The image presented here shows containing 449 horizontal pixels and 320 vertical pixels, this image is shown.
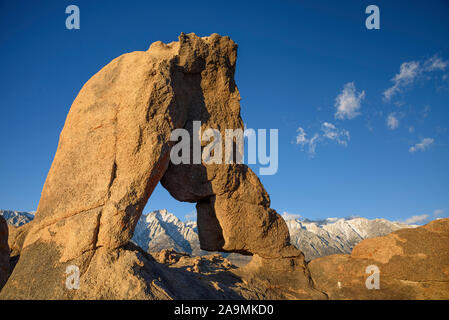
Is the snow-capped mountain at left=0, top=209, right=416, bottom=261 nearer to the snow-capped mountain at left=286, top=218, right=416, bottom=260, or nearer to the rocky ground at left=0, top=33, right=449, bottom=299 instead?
the snow-capped mountain at left=286, top=218, right=416, bottom=260

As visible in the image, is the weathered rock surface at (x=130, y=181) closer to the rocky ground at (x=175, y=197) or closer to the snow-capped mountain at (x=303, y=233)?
the rocky ground at (x=175, y=197)

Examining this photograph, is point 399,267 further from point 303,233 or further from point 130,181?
point 303,233

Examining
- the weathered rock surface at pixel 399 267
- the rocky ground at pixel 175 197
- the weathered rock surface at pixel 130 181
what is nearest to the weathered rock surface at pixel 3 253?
the rocky ground at pixel 175 197

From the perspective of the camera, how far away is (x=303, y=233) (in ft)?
450

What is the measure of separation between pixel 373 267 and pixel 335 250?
127 m

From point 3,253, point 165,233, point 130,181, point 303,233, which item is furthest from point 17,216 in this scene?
point 130,181

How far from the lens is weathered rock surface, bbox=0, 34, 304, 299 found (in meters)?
5.61

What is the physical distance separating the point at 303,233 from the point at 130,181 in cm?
14050

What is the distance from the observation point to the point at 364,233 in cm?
13838

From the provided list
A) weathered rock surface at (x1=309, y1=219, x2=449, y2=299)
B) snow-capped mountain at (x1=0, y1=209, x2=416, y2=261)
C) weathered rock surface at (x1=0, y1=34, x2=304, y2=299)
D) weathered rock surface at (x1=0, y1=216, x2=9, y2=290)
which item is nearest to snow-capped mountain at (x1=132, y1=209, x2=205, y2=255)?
snow-capped mountain at (x1=0, y1=209, x2=416, y2=261)

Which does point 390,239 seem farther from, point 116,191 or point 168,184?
point 116,191

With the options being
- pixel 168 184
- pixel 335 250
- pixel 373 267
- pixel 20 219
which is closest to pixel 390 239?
pixel 373 267

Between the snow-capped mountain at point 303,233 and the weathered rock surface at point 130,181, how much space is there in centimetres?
11213

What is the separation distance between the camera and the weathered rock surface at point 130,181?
5609 mm
